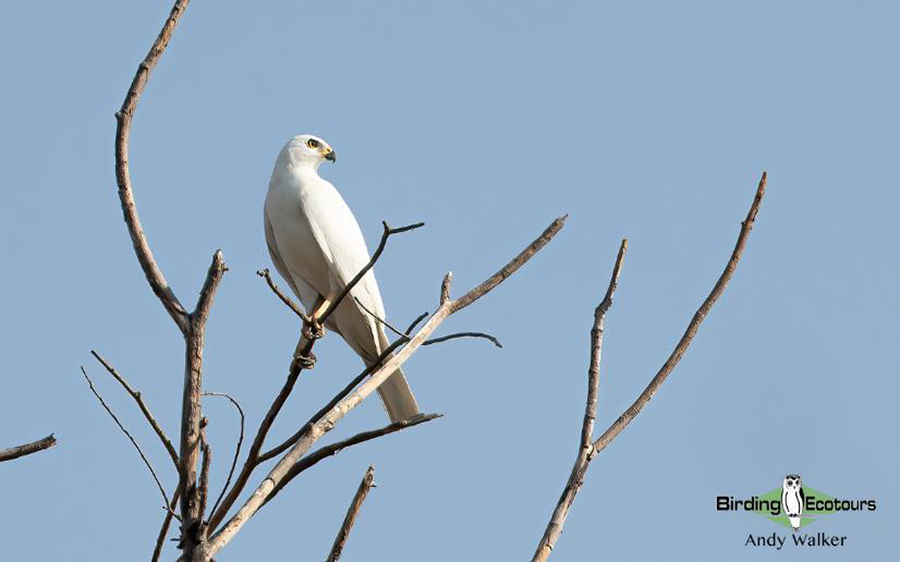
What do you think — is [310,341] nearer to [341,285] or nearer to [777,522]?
[341,285]

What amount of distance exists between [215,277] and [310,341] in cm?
181

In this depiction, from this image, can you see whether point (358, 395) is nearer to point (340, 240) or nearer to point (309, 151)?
point (340, 240)

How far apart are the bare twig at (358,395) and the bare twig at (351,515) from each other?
0.26 metres

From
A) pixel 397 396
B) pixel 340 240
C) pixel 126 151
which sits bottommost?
pixel 126 151

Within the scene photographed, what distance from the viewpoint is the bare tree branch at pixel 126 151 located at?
4316 millimetres

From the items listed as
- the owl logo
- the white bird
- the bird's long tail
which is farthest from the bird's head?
the owl logo

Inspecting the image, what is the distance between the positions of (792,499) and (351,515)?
177 inches

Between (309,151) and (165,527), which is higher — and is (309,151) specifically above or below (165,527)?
above

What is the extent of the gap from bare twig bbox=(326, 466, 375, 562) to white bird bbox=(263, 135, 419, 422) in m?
3.61

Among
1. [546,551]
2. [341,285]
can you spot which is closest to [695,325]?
[546,551]

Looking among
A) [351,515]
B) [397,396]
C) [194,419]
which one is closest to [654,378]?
[351,515]

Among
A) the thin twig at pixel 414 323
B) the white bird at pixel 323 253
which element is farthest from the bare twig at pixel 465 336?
the white bird at pixel 323 253

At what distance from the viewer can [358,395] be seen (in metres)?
4.30

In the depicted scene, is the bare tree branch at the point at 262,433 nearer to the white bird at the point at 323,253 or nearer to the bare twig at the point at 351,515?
the bare twig at the point at 351,515
